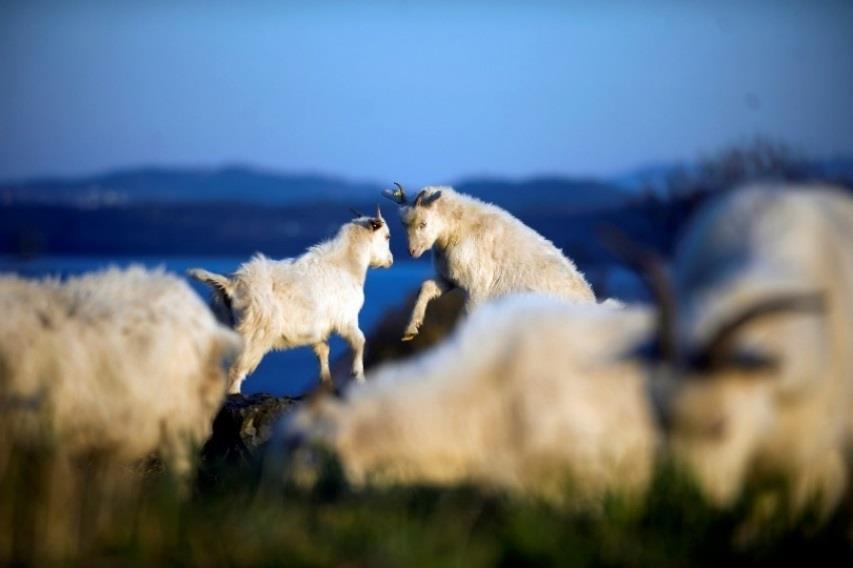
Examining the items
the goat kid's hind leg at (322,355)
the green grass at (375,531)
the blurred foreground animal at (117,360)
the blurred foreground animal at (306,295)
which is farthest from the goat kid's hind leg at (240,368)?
the green grass at (375,531)

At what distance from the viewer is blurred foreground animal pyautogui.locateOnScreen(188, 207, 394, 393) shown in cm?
1491

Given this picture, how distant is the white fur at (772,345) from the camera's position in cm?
580

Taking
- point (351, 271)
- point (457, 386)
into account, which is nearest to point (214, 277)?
point (351, 271)

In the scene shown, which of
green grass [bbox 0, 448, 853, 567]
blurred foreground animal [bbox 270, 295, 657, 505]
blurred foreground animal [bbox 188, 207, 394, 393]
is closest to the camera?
green grass [bbox 0, 448, 853, 567]

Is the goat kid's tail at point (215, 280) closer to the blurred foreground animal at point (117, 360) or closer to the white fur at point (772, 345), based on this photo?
the blurred foreground animal at point (117, 360)

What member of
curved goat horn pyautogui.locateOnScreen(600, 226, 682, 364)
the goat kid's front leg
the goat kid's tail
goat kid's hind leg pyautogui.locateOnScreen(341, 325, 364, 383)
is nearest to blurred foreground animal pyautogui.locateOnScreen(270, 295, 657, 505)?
curved goat horn pyautogui.locateOnScreen(600, 226, 682, 364)

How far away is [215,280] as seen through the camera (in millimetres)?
14656

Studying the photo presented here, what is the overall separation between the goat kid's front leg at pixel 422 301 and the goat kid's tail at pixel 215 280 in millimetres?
2332

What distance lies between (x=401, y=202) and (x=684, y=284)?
33.6 ft

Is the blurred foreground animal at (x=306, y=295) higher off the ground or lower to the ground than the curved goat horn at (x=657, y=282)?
lower

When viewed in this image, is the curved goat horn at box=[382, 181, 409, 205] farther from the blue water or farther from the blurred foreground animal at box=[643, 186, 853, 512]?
the blurred foreground animal at box=[643, 186, 853, 512]

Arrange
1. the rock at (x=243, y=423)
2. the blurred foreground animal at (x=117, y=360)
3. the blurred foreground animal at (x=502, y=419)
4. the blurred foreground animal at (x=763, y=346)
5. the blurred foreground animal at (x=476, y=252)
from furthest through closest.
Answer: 1. the blurred foreground animal at (x=476, y=252)
2. the rock at (x=243, y=423)
3. the blurred foreground animal at (x=117, y=360)
4. the blurred foreground animal at (x=502, y=419)
5. the blurred foreground animal at (x=763, y=346)

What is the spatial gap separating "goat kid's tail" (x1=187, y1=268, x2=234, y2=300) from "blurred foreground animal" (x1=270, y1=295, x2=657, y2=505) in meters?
7.52

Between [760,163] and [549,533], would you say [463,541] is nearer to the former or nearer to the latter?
[549,533]
